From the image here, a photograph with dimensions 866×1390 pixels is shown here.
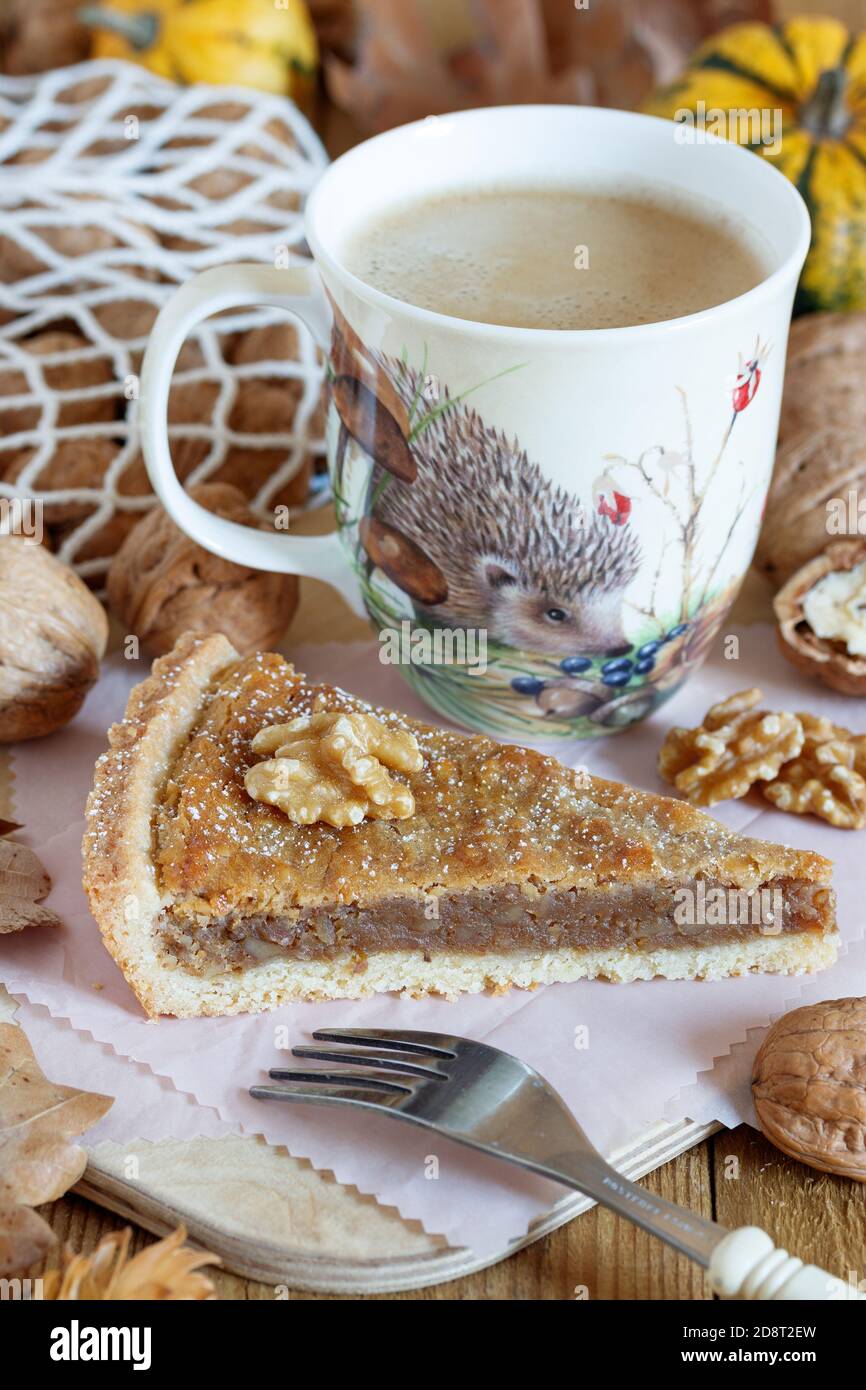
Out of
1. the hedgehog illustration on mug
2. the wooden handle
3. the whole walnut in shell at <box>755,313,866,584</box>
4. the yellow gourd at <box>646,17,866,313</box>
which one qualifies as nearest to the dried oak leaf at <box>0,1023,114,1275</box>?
the wooden handle

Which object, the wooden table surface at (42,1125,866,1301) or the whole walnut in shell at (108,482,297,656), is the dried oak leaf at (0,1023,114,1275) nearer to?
the wooden table surface at (42,1125,866,1301)

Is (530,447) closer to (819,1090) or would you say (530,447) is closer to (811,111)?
(819,1090)

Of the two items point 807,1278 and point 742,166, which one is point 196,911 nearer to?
point 807,1278

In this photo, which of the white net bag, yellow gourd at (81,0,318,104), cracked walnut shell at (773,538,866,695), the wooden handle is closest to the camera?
the wooden handle

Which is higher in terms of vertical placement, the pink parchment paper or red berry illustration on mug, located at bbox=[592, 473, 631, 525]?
red berry illustration on mug, located at bbox=[592, 473, 631, 525]

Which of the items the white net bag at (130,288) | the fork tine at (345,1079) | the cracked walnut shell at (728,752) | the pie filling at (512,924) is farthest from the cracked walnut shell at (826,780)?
the white net bag at (130,288)

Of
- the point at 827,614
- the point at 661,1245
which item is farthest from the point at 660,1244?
the point at 827,614
